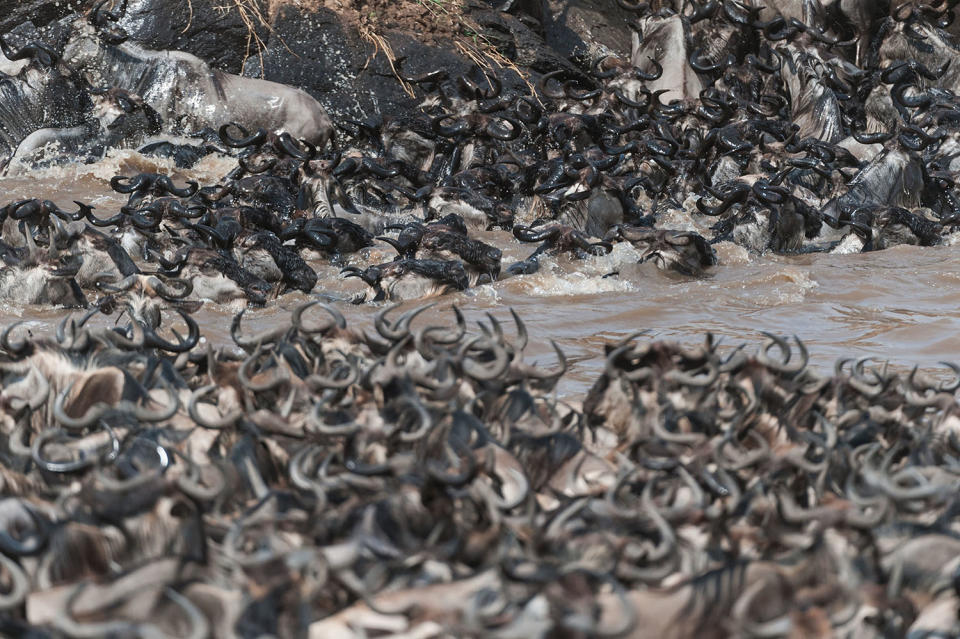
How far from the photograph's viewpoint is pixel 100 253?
23.3 ft

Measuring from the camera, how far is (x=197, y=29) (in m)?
13.2

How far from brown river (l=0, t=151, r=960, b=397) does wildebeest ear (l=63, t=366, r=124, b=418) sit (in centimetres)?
187

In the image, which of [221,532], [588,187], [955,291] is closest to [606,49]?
[588,187]

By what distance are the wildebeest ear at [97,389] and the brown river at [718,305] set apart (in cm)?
187

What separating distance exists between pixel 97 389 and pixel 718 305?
163 inches

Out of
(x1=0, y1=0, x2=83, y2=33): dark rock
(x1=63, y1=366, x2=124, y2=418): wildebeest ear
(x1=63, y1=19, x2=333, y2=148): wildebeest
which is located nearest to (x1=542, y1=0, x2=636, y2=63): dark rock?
(x1=63, y1=19, x2=333, y2=148): wildebeest

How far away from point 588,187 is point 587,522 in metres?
6.63

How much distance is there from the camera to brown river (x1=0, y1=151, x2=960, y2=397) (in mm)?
6062

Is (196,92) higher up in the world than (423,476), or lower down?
higher up

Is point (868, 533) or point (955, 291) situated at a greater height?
point (868, 533)

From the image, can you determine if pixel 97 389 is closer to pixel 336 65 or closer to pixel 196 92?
pixel 196 92

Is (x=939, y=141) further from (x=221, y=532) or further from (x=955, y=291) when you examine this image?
(x=221, y=532)

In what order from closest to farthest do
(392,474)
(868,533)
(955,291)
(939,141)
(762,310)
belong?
(868,533) → (392,474) → (762,310) → (955,291) → (939,141)

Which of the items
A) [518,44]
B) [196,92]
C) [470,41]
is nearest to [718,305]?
[196,92]
